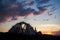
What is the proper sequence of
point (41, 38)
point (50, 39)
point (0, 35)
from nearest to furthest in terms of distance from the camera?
point (0, 35)
point (41, 38)
point (50, 39)

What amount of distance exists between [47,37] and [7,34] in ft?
18.8

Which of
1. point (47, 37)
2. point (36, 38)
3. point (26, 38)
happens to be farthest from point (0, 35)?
point (47, 37)

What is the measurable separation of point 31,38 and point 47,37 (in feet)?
9.36

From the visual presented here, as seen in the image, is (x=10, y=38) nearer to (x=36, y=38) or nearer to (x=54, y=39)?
(x=36, y=38)

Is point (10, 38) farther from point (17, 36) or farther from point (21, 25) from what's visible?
point (21, 25)

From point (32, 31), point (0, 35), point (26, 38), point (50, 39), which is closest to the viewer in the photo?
point (0, 35)

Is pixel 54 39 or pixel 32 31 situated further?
pixel 32 31

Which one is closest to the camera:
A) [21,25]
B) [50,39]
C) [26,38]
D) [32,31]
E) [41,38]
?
[26,38]

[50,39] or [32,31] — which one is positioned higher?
[32,31]

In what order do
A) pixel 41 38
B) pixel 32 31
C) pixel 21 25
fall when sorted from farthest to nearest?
pixel 32 31
pixel 21 25
pixel 41 38

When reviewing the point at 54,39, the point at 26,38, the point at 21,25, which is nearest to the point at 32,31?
the point at 21,25

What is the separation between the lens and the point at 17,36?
16500mm

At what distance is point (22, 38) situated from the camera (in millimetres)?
16969

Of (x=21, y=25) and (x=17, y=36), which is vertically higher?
(x=21, y=25)
